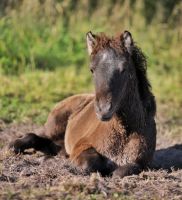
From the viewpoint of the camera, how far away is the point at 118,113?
707 centimetres

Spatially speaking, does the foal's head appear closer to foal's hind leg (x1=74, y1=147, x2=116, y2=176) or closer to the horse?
the horse

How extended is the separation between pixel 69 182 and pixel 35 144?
8.93ft

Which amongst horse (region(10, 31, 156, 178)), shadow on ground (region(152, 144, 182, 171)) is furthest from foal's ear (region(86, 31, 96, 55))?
shadow on ground (region(152, 144, 182, 171))

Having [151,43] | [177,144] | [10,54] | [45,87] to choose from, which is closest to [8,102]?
[45,87]

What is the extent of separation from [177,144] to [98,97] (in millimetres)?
2789

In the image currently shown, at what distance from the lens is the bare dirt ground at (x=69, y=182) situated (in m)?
5.67

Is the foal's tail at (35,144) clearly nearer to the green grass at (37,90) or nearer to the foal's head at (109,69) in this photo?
the green grass at (37,90)

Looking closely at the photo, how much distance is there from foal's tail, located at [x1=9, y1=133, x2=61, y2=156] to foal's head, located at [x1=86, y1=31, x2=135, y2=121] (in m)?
1.77

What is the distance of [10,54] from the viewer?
12461 mm

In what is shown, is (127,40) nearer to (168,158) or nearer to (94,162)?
(94,162)

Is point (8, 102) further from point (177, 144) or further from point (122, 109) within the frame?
point (122, 109)

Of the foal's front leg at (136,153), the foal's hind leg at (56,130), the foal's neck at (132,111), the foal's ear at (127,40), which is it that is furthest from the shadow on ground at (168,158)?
the foal's ear at (127,40)

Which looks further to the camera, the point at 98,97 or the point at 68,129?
the point at 68,129

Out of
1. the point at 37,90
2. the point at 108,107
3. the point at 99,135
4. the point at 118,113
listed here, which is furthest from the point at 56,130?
the point at 37,90
